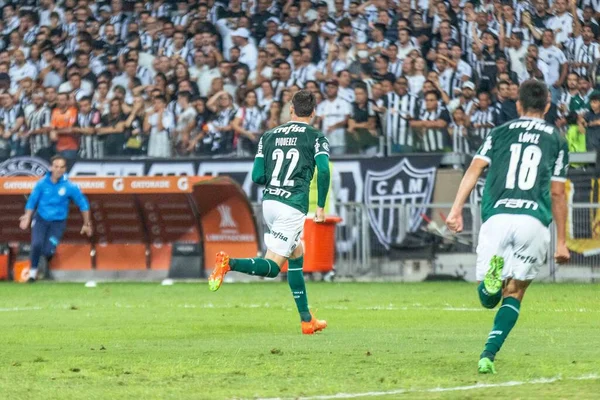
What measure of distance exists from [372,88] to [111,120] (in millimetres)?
5445

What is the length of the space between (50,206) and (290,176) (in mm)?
11382

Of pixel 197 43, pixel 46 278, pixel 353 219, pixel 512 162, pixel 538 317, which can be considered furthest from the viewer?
pixel 197 43

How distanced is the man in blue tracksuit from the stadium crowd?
251 centimetres

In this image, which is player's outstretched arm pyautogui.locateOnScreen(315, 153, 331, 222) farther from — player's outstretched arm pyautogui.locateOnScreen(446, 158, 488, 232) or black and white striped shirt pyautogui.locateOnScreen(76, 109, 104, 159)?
black and white striped shirt pyautogui.locateOnScreen(76, 109, 104, 159)

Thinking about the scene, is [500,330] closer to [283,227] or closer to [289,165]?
[283,227]

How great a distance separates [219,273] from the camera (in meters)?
11.4

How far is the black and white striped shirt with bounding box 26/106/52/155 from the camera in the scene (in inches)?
979

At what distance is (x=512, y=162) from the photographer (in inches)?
Result: 327

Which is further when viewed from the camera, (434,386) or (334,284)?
(334,284)

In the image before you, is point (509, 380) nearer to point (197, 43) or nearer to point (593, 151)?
point (593, 151)

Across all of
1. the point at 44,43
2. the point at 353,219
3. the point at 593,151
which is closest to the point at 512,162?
the point at 593,151

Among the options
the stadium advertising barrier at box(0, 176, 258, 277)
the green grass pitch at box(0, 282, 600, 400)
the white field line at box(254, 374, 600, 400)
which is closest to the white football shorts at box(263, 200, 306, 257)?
the green grass pitch at box(0, 282, 600, 400)

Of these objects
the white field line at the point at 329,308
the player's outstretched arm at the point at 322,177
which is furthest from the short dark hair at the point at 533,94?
the white field line at the point at 329,308

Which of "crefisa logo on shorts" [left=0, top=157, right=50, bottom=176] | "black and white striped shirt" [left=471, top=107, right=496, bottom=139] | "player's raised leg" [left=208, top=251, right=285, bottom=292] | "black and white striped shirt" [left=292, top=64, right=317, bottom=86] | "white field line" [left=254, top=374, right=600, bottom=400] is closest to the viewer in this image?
"white field line" [left=254, top=374, right=600, bottom=400]
